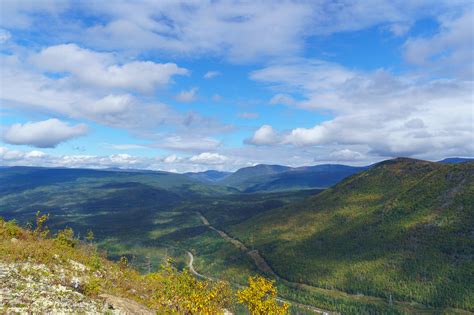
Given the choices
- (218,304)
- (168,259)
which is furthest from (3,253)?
(218,304)

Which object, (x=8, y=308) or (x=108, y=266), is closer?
(x=8, y=308)

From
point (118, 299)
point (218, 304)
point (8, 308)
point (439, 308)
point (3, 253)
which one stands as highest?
point (3, 253)

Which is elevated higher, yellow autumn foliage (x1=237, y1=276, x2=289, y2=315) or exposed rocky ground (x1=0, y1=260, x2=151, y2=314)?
exposed rocky ground (x1=0, y1=260, x2=151, y2=314)

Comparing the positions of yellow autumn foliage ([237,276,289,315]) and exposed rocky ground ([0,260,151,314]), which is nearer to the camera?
exposed rocky ground ([0,260,151,314])

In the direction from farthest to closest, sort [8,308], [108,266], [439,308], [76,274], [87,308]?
1. [439,308]
2. [108,266]
3. [76,274]
4. [87,308]
5. [8,308]

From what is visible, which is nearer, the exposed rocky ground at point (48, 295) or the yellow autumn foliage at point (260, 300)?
the exposed rocky ground at point (48, 295)

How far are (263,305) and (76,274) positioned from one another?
25271mm

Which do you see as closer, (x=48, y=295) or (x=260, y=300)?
(x=48, y=295)

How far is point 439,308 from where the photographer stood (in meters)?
199

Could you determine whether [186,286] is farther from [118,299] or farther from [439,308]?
[439,308]

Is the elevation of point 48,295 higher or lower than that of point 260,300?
higher

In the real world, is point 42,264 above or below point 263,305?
above

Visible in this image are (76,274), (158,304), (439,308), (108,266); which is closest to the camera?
(158,304)

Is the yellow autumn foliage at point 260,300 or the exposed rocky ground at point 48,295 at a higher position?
the exposed rocky ground at point 48,295
